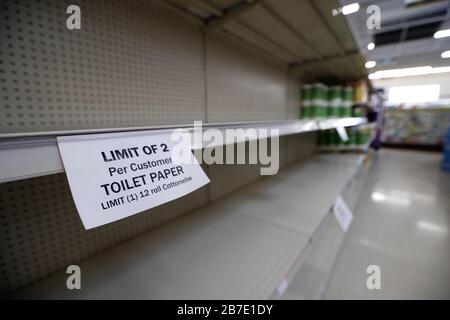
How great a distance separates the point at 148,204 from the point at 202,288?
0.33 metres

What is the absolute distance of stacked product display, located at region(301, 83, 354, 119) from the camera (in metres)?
1.89

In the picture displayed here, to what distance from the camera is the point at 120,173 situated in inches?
13.4

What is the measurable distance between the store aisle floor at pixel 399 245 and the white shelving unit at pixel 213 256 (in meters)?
0.43

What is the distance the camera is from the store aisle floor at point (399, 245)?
0.96 m

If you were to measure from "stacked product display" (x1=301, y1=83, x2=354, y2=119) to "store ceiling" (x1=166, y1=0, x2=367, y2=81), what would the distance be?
271 mm

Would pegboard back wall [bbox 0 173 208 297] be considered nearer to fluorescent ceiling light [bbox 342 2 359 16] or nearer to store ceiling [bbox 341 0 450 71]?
fluorescent ceiling light [bbox 342 2 359 16]

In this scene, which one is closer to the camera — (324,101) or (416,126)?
(324,101)

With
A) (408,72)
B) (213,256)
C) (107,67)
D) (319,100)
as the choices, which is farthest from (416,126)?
(107,67)

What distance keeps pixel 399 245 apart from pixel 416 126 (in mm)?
5593

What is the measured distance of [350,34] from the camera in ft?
3.80

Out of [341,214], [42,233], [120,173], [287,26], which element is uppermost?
[287,26]

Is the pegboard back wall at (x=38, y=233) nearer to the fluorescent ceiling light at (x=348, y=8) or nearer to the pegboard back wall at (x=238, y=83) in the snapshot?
the pegboard back wall at (x=238, y=83)

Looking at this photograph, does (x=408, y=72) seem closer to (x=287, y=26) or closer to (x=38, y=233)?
(x=287, y=26)
